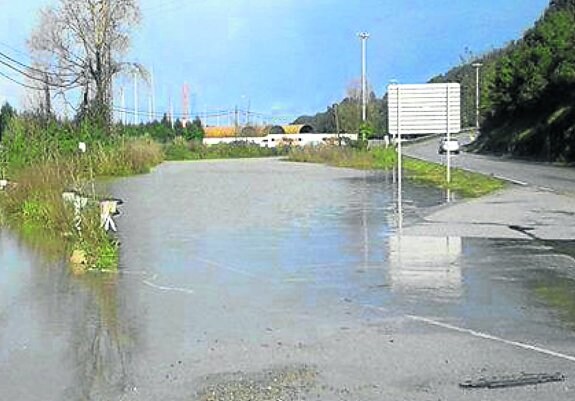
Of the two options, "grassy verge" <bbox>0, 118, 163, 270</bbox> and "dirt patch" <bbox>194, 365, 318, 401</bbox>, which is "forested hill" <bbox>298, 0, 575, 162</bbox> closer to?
"grassy verge" <bbox>0, 118, 163, 270</bbox>

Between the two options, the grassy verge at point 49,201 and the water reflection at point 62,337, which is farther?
the grassy verge at point 49,201

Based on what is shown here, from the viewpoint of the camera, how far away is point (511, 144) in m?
71.2

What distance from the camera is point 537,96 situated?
6562 centimetres

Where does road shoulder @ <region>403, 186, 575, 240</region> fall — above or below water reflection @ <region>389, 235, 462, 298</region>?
above

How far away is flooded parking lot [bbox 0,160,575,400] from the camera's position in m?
7.30

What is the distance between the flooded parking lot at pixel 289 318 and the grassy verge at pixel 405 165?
15179 millimetres

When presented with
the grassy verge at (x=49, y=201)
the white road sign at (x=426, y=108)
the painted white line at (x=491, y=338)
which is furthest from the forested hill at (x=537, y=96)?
the painted white line at (x=491, y=338)

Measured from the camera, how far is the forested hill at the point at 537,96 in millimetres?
57094

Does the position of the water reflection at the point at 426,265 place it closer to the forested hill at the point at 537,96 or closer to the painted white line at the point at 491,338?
the painted white line at the point at 491,338

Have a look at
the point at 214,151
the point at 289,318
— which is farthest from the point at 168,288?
the point at 214,151

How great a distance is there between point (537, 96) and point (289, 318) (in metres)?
58.7

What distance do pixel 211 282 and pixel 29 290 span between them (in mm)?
2323

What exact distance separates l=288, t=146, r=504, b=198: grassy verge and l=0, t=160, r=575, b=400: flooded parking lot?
49.8ft

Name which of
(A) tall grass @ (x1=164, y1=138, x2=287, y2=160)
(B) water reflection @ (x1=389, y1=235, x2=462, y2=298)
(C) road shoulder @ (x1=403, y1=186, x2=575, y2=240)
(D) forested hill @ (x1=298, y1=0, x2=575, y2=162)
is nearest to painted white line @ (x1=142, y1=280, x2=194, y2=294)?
(B) water reflection @ (x1=389, y1=235, x2=462, y2=298)
